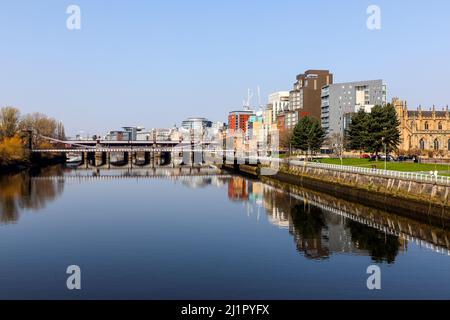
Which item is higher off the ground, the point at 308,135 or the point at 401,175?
the point at 308,135

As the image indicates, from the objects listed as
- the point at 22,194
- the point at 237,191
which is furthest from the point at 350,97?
the point at 22,194

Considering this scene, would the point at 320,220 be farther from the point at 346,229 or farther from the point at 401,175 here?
the point at 401,175

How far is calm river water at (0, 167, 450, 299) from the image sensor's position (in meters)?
27.1

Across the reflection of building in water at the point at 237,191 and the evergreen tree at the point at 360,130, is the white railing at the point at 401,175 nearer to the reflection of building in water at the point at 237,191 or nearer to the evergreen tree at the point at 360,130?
the reflection of building in water at the point at 237,191

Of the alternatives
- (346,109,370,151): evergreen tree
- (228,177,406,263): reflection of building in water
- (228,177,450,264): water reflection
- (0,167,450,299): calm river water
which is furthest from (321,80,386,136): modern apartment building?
(0,167,450,299): calm river water

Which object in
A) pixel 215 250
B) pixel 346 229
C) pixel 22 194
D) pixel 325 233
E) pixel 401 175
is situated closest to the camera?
pixel 215 250

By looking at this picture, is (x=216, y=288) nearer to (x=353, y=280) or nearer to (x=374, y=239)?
(x=353, y=280)

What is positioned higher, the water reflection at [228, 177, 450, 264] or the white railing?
the white railing

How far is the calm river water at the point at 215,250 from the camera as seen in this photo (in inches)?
1067

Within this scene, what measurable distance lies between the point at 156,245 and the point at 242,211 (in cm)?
2084

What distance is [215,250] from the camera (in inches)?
1423

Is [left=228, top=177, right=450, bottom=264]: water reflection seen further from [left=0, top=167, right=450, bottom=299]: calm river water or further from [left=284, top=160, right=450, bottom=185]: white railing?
[left=284, top=160, right=450, bottom=185]: white railing
